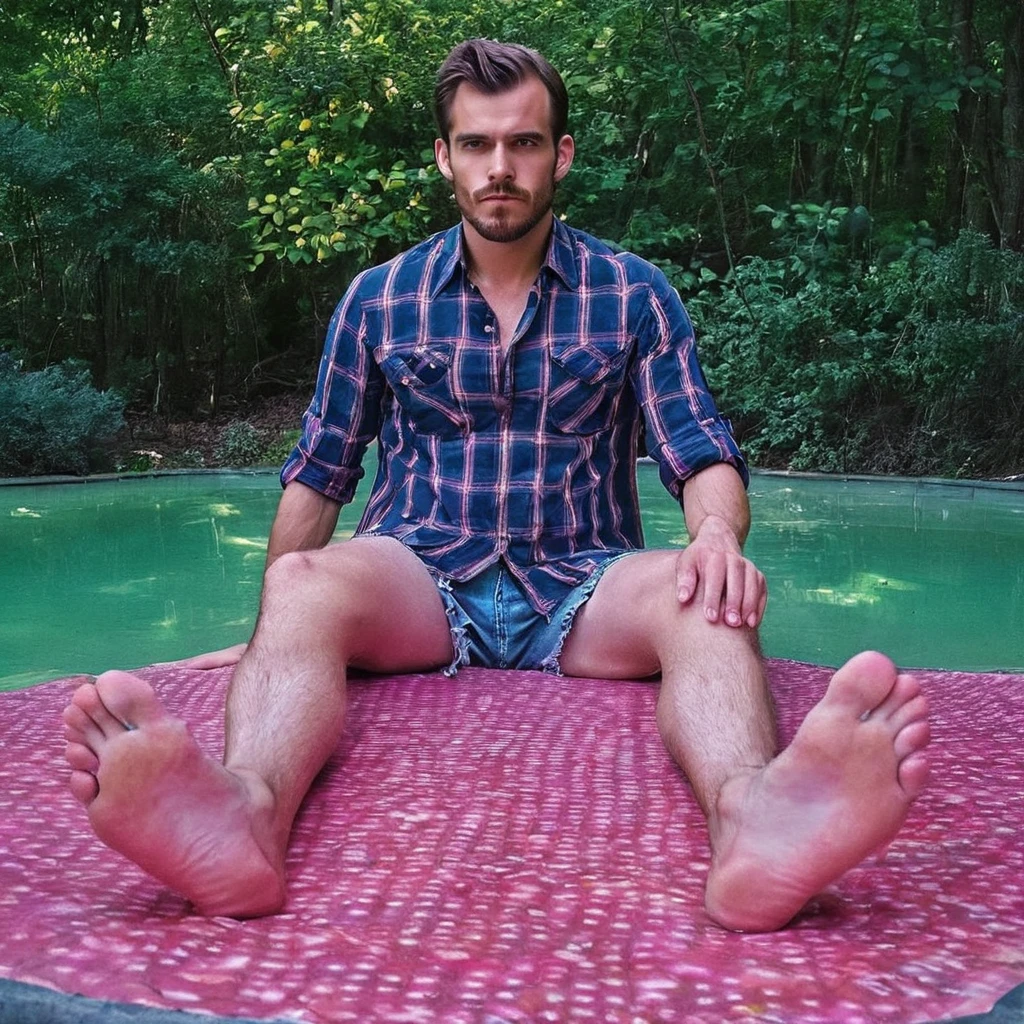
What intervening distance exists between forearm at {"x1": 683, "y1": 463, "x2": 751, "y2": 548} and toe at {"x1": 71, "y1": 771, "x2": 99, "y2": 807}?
1008 millimetres

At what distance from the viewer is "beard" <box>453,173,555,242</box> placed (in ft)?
6.52

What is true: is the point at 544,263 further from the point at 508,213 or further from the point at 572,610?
the point at 572,610

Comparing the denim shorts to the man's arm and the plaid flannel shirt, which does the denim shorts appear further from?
the man's arm

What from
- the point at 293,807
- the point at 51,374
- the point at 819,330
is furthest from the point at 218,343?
the point at 293,807

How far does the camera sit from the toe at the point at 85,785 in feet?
3.42

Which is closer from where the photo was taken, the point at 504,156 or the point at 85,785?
the point at 85,785

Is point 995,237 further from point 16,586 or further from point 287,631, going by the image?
point 287,631

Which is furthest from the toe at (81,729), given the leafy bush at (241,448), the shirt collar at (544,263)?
the leafy bush at (241,448)

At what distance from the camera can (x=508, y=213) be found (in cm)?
200

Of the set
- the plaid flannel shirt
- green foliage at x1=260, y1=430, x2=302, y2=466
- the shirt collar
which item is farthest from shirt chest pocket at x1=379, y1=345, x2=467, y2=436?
green foliage at x1=260, y1=430, x2=302, y2=466

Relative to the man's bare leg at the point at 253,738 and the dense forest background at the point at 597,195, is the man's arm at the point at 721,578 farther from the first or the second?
the dense forest background at the point at 597,195

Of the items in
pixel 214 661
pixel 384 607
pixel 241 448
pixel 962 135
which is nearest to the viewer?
pixel 384 607

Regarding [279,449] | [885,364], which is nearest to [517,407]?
[885,364]

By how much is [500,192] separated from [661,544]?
9.33ft
